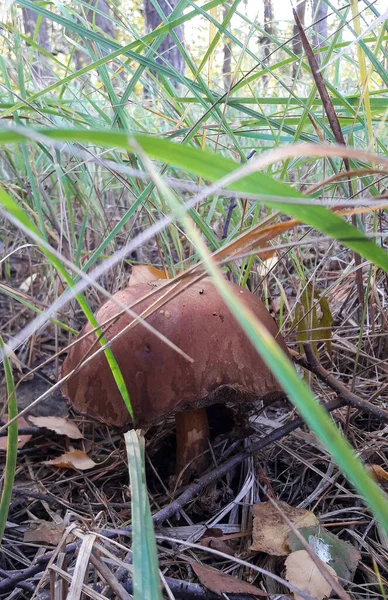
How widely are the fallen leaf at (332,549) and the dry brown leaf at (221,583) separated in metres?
0.14

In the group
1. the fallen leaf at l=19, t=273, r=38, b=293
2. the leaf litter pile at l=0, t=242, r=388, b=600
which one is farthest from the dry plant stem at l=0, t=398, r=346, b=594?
the fallen leaf at l=19, t=273, r=38, b=293


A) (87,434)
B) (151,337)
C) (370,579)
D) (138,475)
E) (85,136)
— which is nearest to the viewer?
(85,136)

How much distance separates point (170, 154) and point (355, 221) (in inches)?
32.3

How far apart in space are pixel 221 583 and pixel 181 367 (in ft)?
1.53

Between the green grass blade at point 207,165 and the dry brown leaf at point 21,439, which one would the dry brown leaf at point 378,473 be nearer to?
the green grass blade at point 207,165

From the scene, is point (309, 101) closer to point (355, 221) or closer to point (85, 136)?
point (355, 221)

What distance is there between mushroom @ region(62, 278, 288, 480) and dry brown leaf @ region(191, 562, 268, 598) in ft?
1.12

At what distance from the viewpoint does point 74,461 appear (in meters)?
1.44

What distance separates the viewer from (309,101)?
3.82 ft

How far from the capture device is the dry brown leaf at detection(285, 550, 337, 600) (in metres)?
0.90

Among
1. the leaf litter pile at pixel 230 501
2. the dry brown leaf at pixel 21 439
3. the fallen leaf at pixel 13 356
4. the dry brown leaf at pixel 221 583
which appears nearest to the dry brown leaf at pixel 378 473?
the leaf litter pile at pixel 230 501

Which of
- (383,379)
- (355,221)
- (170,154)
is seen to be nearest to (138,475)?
(170,154)

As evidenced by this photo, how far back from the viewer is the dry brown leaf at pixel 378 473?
111cm

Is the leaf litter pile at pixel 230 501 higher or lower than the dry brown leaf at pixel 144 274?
lower
